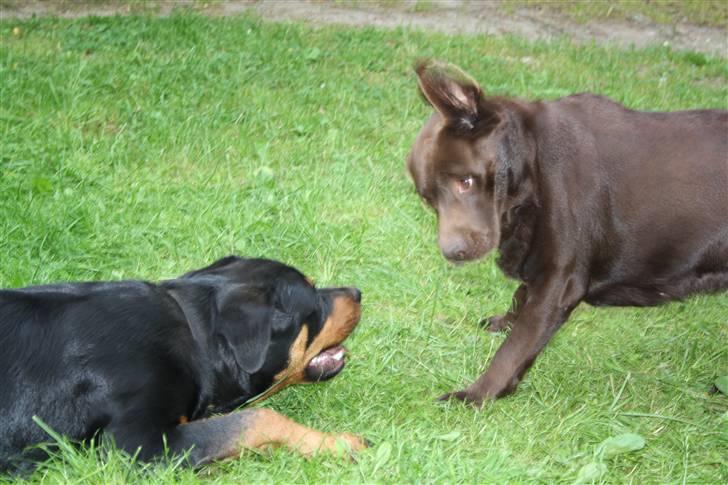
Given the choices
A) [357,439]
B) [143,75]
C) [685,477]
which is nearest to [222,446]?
[357,439]

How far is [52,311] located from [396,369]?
5.78ft

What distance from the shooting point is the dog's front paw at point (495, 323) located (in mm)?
5597

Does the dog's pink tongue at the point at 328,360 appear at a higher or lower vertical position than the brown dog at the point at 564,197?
lower

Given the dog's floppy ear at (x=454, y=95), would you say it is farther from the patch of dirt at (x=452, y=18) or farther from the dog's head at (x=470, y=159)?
the patch of dirt at (x=452, y=18)

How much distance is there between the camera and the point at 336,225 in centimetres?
623

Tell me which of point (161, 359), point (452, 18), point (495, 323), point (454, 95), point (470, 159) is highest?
point (454, 95)

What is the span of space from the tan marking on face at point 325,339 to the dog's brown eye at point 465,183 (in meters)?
0.74

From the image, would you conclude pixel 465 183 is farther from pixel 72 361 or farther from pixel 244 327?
pixel 72 361

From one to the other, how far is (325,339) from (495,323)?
53.2 inches

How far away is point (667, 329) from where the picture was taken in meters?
5.75

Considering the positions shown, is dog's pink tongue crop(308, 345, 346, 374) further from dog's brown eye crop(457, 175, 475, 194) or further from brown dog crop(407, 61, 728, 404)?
dog's brown eye crop(457, 175, 475, 194)

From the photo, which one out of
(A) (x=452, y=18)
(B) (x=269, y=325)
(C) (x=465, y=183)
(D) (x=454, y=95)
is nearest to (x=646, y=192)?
(C) (x=465, y=183)

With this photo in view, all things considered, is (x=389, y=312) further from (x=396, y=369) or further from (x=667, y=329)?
(x=667, y=329)

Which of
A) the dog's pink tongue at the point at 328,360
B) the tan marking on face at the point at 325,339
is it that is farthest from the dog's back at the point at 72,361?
the dog's pink tongue at the point at 328,360
